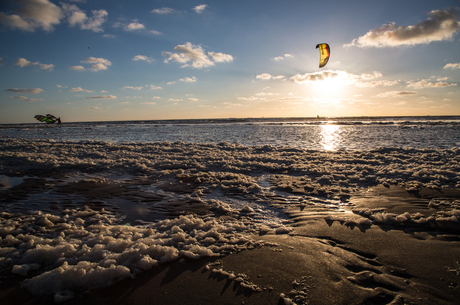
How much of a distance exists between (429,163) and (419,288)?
929 cm

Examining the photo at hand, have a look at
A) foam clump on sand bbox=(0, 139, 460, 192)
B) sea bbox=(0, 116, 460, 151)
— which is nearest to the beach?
foam clump on sand bbox=(0, 139, 460, 192)

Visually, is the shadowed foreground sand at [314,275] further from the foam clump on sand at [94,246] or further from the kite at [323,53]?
the kite at [323,53]

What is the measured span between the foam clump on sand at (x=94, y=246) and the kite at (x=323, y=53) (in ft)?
52.8

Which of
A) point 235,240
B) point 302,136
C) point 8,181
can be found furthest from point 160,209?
point 302,136

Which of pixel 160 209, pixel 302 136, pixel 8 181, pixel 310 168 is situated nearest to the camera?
pixel 160 209

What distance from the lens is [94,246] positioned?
3514mm

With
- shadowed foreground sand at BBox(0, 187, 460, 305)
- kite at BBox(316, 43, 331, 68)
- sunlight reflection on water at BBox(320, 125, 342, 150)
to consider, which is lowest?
shadowed foreground sand at BBox(0, 187, 460, 305)

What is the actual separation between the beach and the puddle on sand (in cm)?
15

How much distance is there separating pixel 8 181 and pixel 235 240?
9.04m

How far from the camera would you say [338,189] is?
6.70 metres

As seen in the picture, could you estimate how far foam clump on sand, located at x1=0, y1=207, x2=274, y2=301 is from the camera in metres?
2.83

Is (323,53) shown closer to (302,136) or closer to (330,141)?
(330,141)

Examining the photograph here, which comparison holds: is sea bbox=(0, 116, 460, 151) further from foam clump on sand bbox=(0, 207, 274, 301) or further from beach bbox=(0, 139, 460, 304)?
foam clump on sand bbox=(0, 207, 274, 301)

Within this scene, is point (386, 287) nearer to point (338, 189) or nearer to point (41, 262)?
point (338, 189)
